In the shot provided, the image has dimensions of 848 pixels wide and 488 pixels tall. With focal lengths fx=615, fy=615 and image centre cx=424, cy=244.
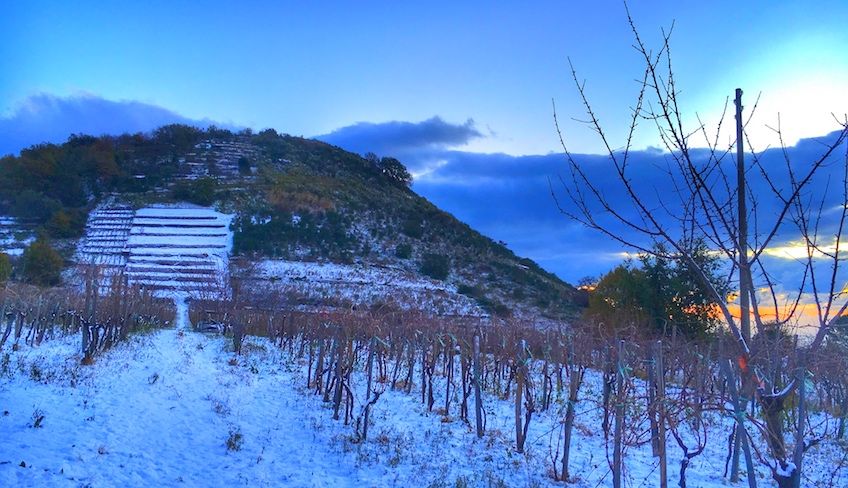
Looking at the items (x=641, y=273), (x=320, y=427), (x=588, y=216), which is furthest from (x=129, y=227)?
(x=588, y=216)

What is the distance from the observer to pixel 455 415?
→ 1094 centimetres

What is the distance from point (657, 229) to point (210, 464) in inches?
257

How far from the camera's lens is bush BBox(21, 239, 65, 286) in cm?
3412

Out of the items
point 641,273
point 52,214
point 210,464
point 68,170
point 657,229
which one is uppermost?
point 68,170

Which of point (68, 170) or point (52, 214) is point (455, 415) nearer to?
point (52, 214)

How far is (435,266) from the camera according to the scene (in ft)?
150

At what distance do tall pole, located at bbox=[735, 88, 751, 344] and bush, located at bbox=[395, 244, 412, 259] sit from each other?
44751mm

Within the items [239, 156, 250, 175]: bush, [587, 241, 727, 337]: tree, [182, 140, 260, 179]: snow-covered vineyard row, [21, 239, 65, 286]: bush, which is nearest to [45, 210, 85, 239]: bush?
[21, 239, 65, 286]: bush

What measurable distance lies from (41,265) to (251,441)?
107ft

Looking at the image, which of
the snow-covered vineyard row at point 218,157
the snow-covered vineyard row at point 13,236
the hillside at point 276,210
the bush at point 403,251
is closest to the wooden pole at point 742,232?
the hillside at point 276,210

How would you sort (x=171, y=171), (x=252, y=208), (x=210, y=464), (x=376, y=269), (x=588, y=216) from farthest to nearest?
(x=171, y=171), (x=252, y=208), (x=376, y=269), (x=210, y=464), (x=588, y=216)

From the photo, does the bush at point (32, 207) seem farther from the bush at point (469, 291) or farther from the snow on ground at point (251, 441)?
the snow on ground at point (251, 441)

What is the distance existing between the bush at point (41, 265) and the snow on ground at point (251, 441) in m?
24.2

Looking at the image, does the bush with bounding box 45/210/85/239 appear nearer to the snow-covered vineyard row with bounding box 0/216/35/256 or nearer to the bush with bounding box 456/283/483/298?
the snow-covered vineyard row with bounding box 0/216/35/256
